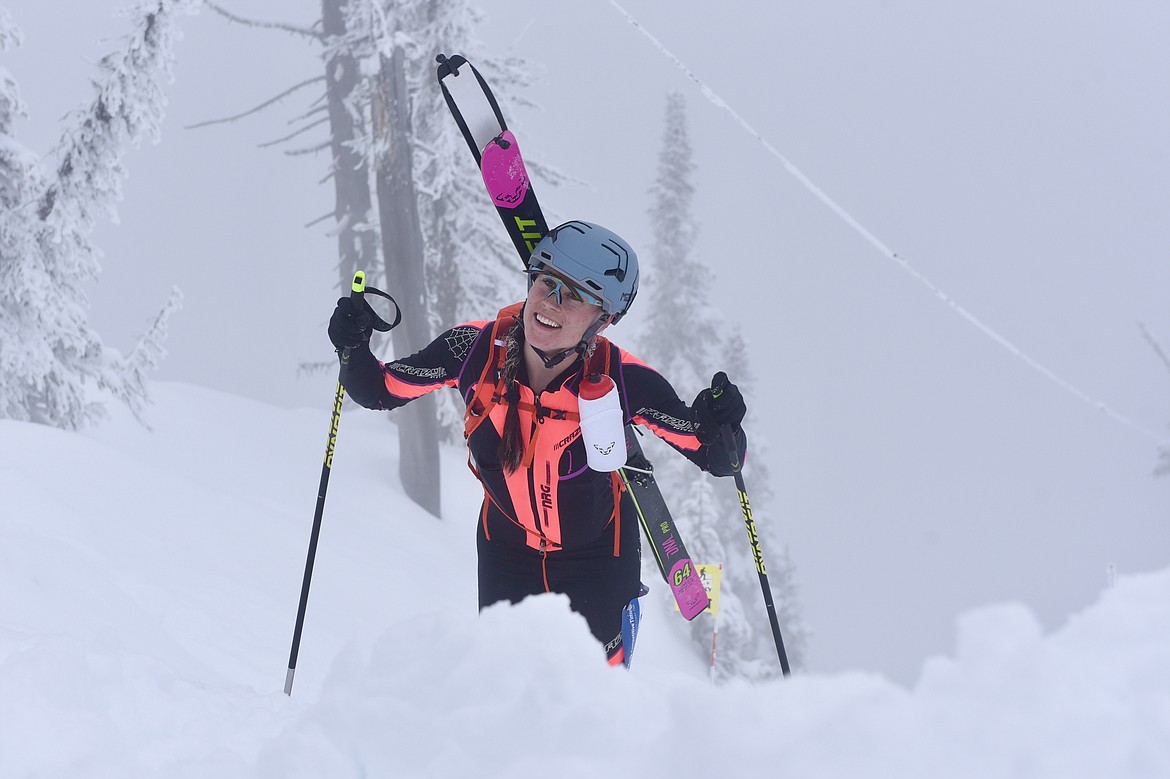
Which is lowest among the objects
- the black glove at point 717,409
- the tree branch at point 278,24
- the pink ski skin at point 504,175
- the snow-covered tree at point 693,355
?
the snow-covered tree at point 693,355

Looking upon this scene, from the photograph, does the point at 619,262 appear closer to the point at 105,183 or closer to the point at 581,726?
the point at 581,726

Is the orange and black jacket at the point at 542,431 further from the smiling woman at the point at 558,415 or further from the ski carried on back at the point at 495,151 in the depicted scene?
the ski carried on back at the point at 495,151

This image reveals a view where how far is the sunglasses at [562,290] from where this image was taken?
3.90 metres

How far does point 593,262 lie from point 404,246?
37.7 ft

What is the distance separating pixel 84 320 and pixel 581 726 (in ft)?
43.3

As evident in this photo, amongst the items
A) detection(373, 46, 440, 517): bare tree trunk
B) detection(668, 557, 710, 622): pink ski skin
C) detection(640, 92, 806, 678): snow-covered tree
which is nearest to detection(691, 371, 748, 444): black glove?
detection(668, 557, 710, 622): pink ski skin

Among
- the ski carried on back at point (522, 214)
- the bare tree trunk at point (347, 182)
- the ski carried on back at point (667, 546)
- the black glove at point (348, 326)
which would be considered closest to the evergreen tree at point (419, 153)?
the bare tree trunk at point (347, 182)

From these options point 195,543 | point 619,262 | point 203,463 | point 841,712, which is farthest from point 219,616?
point 203,463

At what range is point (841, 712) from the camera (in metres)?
1.50

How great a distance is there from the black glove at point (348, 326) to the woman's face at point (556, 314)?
853mm

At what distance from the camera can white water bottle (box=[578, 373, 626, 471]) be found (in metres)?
3.79

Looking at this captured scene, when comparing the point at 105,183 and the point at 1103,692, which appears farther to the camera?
the point at 105,183

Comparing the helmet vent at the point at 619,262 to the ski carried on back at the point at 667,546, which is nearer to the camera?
the helmet vent at the point at 619,262

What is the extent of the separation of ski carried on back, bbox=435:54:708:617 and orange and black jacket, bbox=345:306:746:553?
10.6 inches
